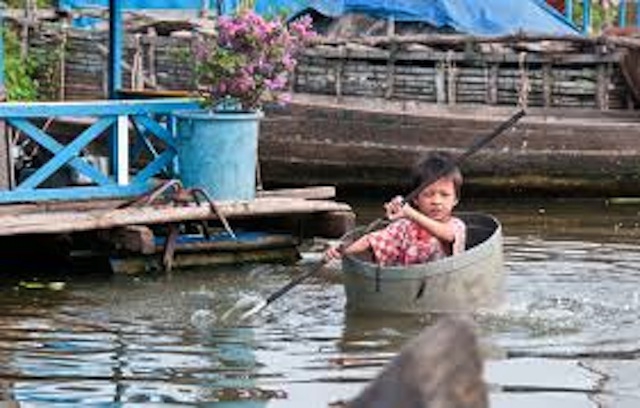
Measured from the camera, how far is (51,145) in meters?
10.5

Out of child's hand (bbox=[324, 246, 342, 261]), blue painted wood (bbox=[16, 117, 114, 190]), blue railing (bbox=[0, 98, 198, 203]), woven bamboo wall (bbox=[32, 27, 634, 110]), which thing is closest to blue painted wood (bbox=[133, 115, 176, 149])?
blue railing (bbox=[0, 98, 198, 203])

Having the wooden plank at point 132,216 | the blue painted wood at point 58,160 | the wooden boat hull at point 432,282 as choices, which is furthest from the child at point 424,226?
the blue painted wood at point 58,160

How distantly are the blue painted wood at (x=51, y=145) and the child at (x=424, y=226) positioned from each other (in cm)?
219

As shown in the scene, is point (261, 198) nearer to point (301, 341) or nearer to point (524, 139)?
point (301, 341)

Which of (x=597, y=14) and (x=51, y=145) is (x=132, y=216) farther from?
(x=597, y=14)

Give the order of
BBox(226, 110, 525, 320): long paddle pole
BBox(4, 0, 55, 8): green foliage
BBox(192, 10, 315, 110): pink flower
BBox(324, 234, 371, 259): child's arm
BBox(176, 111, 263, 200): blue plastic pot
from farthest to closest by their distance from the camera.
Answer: BBox(4, 0, 55, 8): green foliage
BBox(192, 10, 315, 110): pink flower
BBox(176, 111, 263, 200): blue plastic pot
BBox(324, 234, 371, 259): child's arm
BBox(226, 110, 525, 320): long paddle pole

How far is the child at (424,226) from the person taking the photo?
29.7 ft

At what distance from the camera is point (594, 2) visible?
30406mm

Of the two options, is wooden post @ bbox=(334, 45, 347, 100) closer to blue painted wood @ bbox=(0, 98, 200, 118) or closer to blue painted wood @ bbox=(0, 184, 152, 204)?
blue painted wood @ bbox=(0, 98, 200, 118)

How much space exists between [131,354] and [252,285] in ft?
7.67

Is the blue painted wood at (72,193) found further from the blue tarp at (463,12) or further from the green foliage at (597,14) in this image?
the green foliage at (597,14)

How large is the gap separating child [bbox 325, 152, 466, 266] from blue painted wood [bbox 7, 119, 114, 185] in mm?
2192

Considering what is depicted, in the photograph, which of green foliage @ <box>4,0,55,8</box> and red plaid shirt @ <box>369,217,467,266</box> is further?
green foliage @ <box>4,0,55,8</box>

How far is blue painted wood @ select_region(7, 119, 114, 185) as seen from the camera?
10391mm
